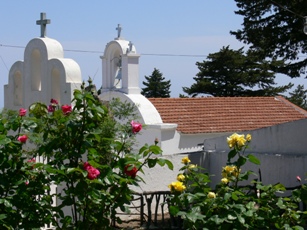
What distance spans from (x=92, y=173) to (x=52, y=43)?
7.63m

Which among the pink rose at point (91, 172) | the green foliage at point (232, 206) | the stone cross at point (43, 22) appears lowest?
the green foliage at point (232, 206)

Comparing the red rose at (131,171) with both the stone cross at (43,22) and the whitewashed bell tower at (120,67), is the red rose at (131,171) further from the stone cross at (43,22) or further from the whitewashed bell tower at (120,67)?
the whitewashed bell tower at (120,67)

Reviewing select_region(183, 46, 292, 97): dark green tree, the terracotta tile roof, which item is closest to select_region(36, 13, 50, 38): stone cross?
the terracotta tile roof

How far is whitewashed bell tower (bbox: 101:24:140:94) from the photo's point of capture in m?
23.0

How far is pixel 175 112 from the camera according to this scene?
24.8 m

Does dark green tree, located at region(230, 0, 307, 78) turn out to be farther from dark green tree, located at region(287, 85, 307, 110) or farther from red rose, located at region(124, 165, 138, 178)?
dark green tree, located at region(287, 85, 307, 110)

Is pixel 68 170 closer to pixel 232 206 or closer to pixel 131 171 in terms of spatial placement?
pixel 131 171

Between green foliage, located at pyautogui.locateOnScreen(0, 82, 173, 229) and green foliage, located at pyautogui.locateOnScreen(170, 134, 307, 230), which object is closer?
green foliage, located at pyautogui.locateOnScreen(170, 134, 307, 230)

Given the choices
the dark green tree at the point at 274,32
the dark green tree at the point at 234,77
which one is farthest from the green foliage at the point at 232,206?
the dark green tree at the point at 234,77

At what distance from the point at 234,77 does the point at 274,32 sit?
2658 cm

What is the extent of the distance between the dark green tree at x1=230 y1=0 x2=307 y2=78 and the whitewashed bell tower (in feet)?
12.5

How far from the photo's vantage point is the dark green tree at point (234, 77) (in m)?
48.1

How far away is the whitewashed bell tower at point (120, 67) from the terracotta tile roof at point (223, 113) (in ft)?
4.63

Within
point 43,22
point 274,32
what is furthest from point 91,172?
point 274,32
